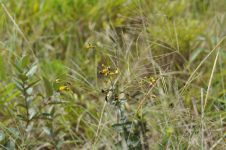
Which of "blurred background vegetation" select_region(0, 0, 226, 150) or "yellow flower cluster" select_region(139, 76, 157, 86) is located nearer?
"yellow flower cluster" select_region(139, 76, 157, 86)

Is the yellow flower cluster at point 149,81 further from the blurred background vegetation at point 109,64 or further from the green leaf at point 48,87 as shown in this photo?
the green leaf at point 48,87

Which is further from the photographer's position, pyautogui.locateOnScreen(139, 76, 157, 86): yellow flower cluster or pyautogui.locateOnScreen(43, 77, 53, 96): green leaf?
pyautogui.locateOnScreen(43, 77, 53, 96): green leaf

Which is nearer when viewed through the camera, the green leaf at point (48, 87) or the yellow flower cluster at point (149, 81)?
the yellow flower cluster at point (149, 81)

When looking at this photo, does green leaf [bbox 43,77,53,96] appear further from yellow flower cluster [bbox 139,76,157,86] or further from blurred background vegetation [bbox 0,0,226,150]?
yellow flower cluster [bbox 139,76,157,86]

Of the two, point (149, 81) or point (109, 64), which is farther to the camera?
point (109, 64)

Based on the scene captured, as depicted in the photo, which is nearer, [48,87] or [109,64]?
[48,87]

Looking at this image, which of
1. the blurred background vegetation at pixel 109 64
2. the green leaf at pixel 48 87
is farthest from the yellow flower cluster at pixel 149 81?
the green leaf at pixel 48 87

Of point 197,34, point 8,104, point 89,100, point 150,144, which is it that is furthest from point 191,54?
point 8,104

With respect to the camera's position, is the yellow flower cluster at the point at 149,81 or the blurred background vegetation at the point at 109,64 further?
the blurred background vegetation at the point at 109,64

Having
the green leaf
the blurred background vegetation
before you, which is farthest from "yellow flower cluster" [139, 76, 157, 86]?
the green leaf

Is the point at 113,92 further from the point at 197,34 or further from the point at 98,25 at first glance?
the point at 98,25
